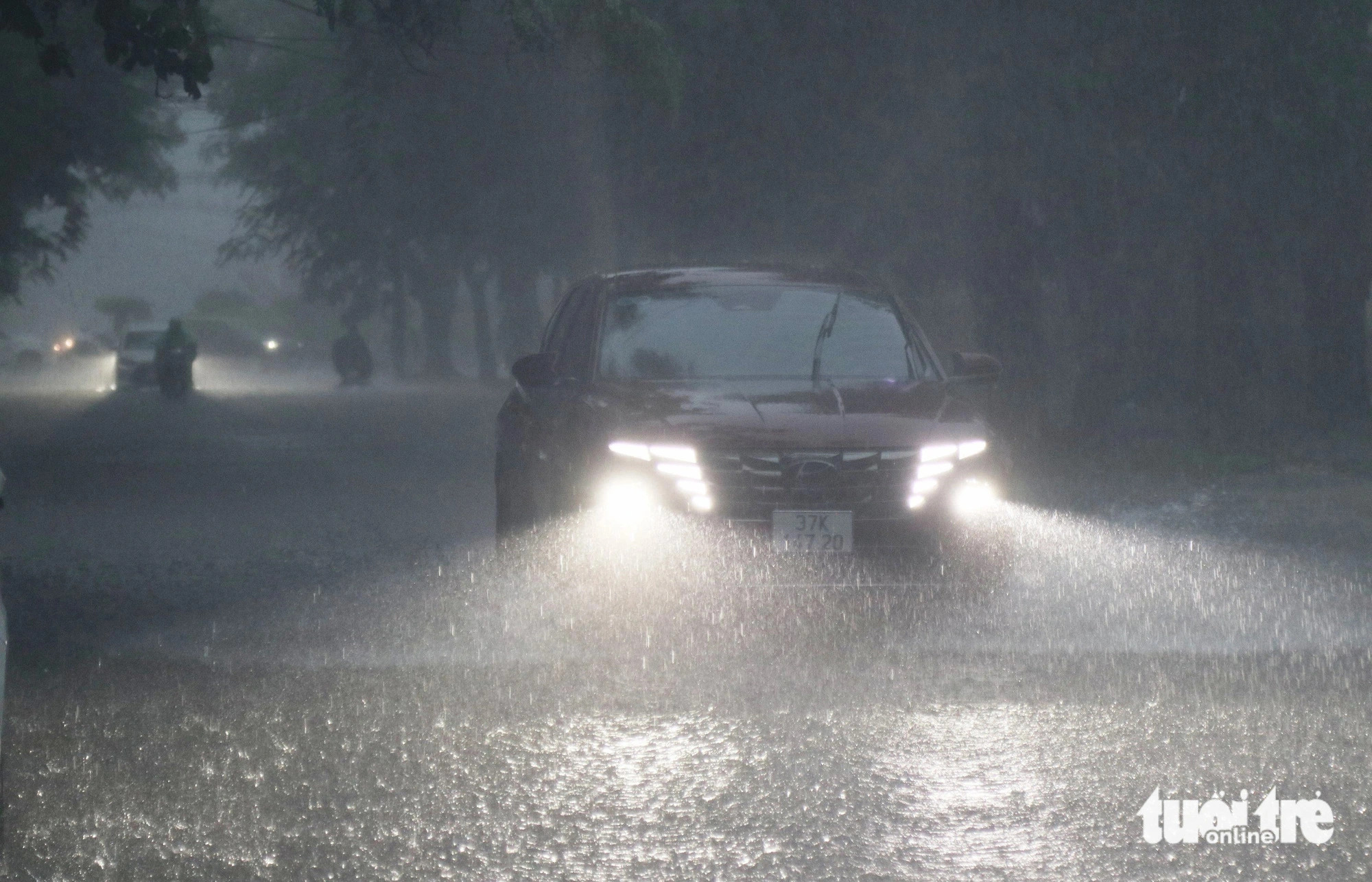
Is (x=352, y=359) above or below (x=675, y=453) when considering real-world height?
above

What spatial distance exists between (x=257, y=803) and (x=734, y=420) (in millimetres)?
3560

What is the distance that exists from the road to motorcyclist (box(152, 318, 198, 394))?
1167 inches

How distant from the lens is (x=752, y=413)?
9102 millimetres

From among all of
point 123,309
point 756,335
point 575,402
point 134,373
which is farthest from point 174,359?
point 123,309

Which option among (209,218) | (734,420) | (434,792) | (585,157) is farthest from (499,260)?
(209,218)

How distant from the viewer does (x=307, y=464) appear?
2106 cm

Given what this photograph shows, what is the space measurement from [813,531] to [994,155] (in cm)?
1406

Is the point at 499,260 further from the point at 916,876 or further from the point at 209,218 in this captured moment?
the point at 209,218

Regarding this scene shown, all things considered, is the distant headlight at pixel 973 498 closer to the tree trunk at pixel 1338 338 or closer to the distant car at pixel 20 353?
the tree trunk at pixel 1338 338

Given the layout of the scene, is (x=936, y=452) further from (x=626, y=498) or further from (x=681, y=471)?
(x=626, y=498)

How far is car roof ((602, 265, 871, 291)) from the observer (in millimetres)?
10867

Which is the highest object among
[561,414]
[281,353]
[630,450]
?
[281,353]

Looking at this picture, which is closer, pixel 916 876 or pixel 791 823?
pixel 916 876

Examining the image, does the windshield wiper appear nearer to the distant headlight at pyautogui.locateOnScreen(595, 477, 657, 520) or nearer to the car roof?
the car roof
